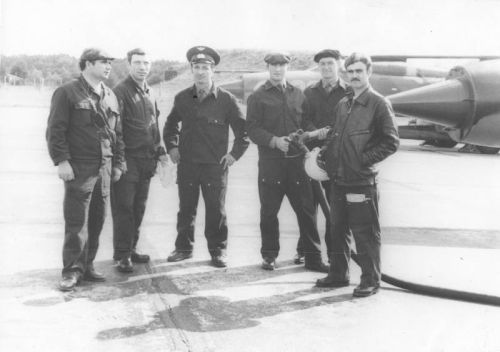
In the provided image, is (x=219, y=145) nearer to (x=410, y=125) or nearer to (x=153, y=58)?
(x=153, y=58)

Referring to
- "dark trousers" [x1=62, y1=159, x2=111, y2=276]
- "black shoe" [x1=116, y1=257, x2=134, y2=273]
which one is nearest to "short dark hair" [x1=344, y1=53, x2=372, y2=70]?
"dark trousers" [x1=62, y1=159, x2=111, y2=276]

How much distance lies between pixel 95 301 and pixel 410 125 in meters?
11.7

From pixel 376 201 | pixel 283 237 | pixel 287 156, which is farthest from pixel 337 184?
pixel 283 237

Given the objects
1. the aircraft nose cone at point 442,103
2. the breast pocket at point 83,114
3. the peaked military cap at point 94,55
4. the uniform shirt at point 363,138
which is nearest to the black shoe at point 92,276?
the breast pocket at point 83,114

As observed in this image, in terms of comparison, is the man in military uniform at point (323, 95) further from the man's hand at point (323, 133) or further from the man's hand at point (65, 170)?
the man's hand at point (65, 170)

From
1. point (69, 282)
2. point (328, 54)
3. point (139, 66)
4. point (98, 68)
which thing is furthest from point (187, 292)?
point (328, 54)

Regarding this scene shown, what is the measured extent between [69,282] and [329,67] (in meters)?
2.63

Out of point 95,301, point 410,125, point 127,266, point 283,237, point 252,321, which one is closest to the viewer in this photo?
point 252,321

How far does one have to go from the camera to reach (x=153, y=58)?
15.1ft

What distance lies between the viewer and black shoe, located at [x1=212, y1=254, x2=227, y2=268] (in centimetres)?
469

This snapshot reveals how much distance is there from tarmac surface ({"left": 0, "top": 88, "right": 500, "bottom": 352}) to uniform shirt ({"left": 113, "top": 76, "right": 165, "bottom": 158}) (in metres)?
0.93

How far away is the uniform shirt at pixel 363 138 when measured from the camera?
3957 millimetres

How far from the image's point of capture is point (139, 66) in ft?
14.9

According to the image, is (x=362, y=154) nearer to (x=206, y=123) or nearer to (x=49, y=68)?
(x=206, y=123)
